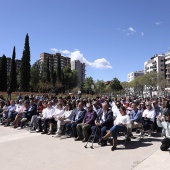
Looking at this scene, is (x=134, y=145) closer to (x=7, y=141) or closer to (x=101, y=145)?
(x=101, y=145)

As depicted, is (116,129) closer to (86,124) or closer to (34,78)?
(86,124)

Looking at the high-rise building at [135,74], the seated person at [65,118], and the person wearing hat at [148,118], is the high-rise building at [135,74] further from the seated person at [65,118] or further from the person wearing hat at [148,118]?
the seated person at [65,118]

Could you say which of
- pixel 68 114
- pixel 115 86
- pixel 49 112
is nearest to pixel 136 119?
pixel 68 114

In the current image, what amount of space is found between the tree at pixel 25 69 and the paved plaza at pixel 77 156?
44.6 meters

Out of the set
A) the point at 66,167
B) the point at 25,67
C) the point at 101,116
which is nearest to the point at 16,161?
the point at 66,167

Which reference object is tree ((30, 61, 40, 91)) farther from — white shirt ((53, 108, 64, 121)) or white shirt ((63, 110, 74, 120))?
white shirt ((63, 110, 74, 120))

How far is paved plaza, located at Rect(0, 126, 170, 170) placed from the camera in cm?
579

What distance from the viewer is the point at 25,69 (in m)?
53.0

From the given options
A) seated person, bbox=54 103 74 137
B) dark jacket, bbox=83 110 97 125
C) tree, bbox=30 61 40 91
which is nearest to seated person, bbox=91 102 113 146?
dark jacket, bbox=83 110 97 125

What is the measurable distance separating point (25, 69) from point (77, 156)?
4862cm

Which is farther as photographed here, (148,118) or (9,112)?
(9,112)

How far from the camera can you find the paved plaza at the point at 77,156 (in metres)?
5.79

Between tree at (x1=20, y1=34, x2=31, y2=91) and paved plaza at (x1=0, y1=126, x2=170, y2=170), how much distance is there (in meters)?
44.6

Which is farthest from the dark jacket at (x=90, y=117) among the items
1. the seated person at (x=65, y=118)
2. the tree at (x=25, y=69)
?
the tree at (x=25, y=69)
